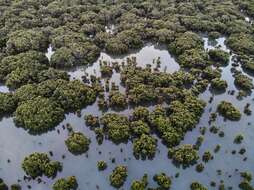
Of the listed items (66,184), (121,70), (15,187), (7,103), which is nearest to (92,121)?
(66,184)

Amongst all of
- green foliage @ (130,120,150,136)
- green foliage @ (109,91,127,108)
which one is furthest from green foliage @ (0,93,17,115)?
green foliage @ (130,120,150,136)

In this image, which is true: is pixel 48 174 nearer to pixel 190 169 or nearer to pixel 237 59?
pixel 190 169

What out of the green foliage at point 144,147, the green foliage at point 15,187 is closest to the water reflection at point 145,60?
the green foliage at point 144,147

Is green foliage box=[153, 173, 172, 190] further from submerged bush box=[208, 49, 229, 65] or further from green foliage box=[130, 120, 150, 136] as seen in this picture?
submerged bush box=[208, 49, 229, 65]

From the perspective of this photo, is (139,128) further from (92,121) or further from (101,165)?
(101,165)

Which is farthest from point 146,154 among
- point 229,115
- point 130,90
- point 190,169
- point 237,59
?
point 237,59

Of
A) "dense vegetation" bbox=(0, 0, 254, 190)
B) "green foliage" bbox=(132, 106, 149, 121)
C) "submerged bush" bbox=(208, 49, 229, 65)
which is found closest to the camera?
"dense vegetation" bbox=(0, 0, 254, 190)
